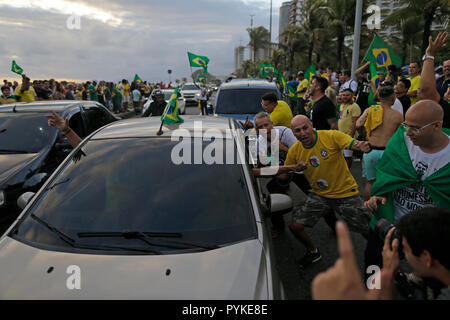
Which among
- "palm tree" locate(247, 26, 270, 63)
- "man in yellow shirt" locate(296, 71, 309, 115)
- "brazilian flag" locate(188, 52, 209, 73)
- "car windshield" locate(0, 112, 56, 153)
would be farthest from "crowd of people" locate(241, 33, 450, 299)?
"palm tree" locate(247, 26, 270, 63)

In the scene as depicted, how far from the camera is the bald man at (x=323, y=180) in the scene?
3.61m

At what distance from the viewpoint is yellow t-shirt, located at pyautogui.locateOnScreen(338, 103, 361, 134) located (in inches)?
247

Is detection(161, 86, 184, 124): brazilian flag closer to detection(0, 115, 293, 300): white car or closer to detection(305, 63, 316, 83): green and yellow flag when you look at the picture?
detection(0, 115, 293, 300): white car

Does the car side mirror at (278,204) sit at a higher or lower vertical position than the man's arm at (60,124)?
lower

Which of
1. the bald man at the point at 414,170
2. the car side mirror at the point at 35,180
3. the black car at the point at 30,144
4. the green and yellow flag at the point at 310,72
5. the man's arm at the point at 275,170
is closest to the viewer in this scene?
the bald man at the point at 414,170

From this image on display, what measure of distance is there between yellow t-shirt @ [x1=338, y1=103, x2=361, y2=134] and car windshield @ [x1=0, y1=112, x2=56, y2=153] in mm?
4860

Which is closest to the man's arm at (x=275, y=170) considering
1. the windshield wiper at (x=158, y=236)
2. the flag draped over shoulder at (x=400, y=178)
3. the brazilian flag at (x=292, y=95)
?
the flag draped over shoulder at (x=400, y=178)

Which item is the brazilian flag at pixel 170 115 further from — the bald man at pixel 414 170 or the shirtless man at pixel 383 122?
the shirtless man at pixel 383 122

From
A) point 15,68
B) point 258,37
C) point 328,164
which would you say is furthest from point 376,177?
point 258,37

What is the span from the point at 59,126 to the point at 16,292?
2.60 m

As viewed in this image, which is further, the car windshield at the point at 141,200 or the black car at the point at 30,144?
the black car at the point at 30,144

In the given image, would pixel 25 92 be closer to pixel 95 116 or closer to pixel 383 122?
pixel 95 116

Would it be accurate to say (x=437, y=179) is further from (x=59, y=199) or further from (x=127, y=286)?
(x=59, y=199)

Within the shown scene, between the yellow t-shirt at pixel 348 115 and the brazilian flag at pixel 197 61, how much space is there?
7.04 meters
